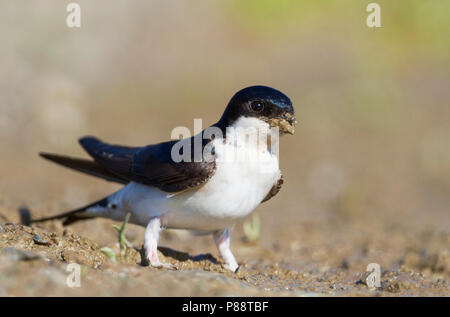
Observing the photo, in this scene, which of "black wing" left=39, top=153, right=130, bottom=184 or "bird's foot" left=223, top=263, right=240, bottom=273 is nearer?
"bird's foot" left=223, top=263, right=240, bottom=273

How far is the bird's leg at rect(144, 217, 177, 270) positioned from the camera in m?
4.52

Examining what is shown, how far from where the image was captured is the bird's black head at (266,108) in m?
4.58

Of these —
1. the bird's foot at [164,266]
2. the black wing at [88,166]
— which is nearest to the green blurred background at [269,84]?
the black wing at [88,166]

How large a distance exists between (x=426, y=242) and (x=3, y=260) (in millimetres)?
4903

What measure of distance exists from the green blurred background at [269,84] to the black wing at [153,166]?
1.50 meters

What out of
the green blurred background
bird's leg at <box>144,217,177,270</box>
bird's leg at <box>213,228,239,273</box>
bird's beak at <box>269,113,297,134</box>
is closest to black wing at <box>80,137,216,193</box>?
bird's leg at <box>144,217,177,270</box>

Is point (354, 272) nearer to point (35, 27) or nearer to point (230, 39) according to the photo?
point (35, 27)

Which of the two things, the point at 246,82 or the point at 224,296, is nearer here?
the point at 224,296

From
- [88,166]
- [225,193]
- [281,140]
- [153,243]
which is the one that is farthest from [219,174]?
[281,140]

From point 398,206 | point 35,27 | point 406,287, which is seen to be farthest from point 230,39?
point 406,287

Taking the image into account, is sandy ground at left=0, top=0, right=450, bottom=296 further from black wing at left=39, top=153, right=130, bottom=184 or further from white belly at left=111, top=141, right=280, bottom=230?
black wing at left=39, top=153, right=130, bottom=184

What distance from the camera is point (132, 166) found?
5340 mm

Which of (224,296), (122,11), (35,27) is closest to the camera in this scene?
(224,296)

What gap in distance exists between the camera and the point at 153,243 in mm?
4703
